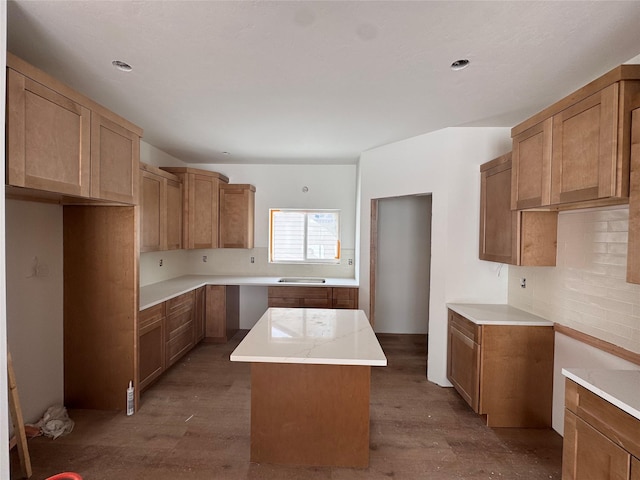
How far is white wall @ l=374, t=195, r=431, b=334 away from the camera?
181 inches

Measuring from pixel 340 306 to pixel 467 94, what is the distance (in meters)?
2.78

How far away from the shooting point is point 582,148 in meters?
1.76

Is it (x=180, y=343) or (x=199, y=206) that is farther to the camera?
(x=199, y=206)

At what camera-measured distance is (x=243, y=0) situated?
1.39 m

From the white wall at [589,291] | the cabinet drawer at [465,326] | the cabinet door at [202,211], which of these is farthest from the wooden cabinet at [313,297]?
the white wall at [589,291]

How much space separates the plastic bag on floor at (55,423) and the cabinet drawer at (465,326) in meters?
3.26

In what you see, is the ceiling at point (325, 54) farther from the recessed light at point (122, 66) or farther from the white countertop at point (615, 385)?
the white countertop at point (615, 385)

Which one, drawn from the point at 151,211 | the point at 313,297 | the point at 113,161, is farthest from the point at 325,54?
the point at 313,297

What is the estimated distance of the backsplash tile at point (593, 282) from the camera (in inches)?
74.5

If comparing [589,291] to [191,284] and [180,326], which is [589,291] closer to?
[180,326]

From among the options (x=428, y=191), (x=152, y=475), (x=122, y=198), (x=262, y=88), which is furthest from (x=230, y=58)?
(x=152, y=475)

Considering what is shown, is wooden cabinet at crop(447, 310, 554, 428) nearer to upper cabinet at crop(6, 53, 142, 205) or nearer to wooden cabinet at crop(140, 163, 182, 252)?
upper cabinet at crop(6, 53, 142, 205)

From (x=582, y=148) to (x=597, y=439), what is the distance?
1487mm

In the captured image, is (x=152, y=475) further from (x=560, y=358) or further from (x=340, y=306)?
(x=560, y=358)
